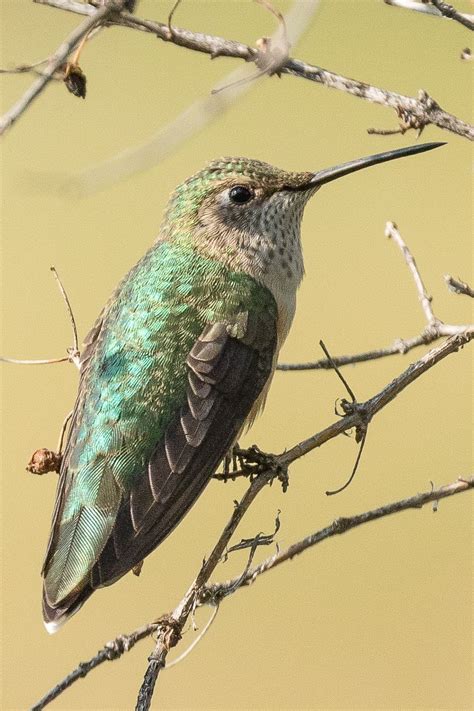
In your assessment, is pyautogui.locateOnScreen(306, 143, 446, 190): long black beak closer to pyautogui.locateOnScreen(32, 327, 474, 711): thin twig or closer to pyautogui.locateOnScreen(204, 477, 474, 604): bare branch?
pyautogui.locateOnScreen(32, 327, 474, 711): thin twig

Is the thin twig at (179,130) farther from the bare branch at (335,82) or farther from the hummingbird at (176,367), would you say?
the hummingbird at (176,367)

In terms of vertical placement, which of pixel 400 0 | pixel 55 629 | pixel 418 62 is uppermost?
pixel 418 62

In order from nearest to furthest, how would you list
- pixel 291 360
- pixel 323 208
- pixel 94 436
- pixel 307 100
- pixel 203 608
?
pixel 203 608 → pixel 94 436 → pixel 291 360 → pixel 323 208 → pixel 307 100

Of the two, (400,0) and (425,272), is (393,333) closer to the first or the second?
(425,272)

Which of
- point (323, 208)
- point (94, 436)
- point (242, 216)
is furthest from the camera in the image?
point (323, 208)

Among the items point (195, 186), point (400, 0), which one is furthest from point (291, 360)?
point (400, 0)

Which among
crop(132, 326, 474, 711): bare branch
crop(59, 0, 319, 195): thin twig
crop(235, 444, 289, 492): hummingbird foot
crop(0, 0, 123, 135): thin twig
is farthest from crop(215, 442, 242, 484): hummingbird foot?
crop(0, 0, 123, 135): thin twig

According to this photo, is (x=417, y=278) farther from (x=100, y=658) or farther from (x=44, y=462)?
(x=100, y=658)

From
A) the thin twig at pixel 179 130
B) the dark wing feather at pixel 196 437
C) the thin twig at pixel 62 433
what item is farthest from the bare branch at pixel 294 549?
the thin twig at pixel 179 130
